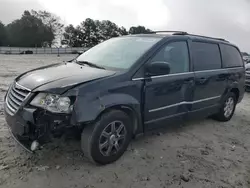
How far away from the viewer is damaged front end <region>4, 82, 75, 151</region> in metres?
2.90

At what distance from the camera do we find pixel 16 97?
326 cm

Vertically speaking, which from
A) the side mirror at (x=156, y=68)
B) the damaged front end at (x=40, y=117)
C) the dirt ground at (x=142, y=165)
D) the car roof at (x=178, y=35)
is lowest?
the dirt ground at (x=142, y=165)

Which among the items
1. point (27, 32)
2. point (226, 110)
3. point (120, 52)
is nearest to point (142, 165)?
point (120, 52)

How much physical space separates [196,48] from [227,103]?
1734 mm

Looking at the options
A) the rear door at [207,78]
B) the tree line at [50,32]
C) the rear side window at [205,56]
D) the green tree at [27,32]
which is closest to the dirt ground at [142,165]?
the rear door at [207,78]

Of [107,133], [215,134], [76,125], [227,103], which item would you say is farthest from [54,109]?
[227,103]

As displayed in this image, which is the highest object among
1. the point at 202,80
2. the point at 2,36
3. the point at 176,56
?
the point at 2,36

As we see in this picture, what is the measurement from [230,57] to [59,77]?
12.8 feet

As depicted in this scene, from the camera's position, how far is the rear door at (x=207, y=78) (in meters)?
4.55

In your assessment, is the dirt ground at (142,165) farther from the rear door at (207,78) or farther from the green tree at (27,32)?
the green tree at (27,32)

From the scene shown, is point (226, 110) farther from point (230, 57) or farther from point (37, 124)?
point (37, 124)

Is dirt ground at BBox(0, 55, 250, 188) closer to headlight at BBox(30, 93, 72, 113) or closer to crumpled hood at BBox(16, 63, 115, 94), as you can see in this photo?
headlight at BBox(30, 93, 72, 113)

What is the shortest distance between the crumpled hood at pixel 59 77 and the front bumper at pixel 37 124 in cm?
28

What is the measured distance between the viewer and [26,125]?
2938mm
